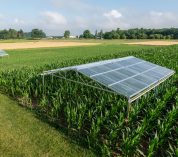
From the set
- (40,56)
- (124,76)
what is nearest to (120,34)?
(40,56)

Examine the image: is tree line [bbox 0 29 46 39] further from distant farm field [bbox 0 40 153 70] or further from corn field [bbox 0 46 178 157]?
corn field [bbox 0 46 178 157]

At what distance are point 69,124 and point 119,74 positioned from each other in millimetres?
4415

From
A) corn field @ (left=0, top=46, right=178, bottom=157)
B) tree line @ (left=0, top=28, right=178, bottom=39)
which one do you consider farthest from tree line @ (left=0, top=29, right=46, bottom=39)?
corn field @ (left=0, top=46, right=178, bottom=157)

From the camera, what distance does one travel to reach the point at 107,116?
10641mm

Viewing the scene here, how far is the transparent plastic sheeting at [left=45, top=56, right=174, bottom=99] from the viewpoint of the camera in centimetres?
1188

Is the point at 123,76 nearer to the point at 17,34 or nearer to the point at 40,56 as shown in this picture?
the point at 40,56

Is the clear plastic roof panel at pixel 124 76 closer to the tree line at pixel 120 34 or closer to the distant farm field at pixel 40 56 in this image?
the distant farm field at pixel 40 56

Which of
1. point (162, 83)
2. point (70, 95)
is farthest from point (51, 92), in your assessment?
point (162, 83)

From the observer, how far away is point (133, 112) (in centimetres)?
1062

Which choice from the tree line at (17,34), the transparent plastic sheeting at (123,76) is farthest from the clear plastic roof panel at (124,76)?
the tree line at (17,34)

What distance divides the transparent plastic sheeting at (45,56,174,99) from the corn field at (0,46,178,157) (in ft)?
1.78

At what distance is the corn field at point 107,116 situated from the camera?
900cm

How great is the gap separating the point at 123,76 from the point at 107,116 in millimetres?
3690

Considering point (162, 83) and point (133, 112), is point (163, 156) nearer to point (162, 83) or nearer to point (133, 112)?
point (133, 112)
